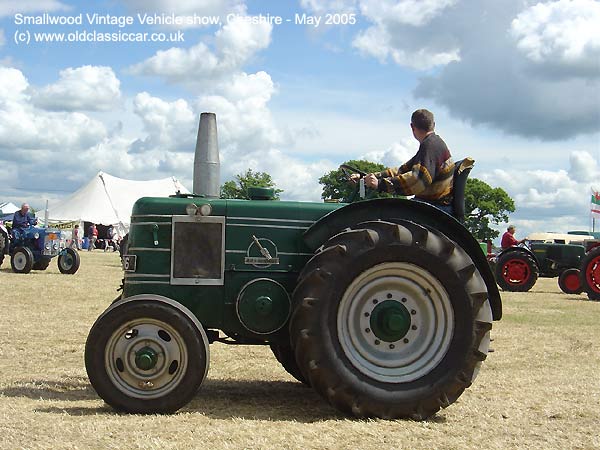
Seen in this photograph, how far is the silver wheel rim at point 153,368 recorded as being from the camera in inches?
205

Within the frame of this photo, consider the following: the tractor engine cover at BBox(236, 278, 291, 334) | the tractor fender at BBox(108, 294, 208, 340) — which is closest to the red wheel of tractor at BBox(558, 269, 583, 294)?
the tractor engine cover at BBox(236, 278, 291, 334)

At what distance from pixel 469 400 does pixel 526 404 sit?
0.42 meters

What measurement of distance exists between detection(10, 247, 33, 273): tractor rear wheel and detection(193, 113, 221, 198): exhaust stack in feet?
51.9

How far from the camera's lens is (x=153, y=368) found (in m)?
5.21

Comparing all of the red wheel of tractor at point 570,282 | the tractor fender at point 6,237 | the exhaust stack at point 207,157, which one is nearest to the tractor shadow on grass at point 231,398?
the exhaust stack at point 207,157

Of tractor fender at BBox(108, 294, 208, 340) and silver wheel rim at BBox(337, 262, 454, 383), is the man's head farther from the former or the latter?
tractor fender at BBox(108, 294, 208, 340)

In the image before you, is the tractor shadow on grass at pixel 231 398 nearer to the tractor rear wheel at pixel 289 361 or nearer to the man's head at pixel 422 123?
the tractor rear wheel at pixel 289 361

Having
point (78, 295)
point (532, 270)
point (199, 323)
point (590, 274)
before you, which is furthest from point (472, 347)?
point (532, 270)

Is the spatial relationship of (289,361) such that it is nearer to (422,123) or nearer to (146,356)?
(146,356)

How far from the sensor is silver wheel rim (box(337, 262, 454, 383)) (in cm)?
528

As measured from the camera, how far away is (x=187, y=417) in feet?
16.6

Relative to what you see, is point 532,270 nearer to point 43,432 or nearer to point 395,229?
point 395,229

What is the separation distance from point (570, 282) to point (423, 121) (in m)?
15.1

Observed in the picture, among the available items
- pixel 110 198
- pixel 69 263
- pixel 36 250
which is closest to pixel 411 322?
pixel 69 263
